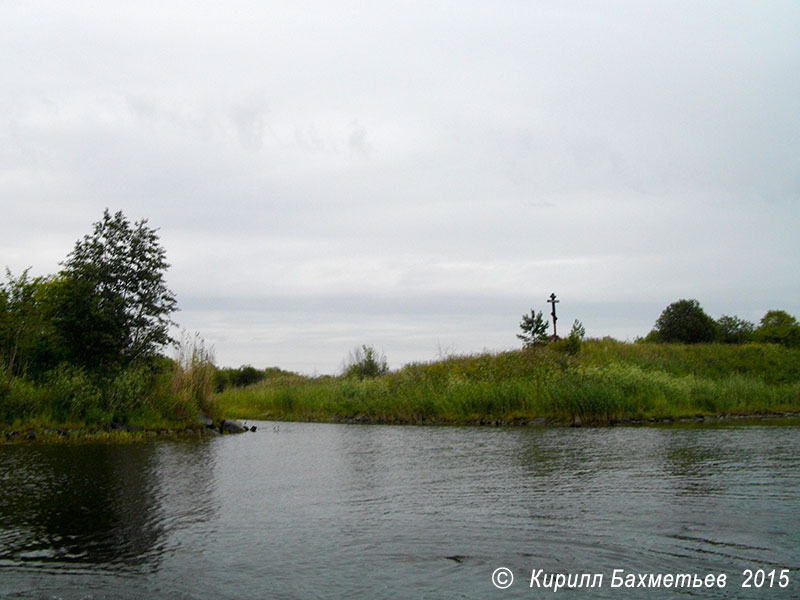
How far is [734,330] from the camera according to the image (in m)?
61.0

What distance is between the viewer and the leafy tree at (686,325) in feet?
170

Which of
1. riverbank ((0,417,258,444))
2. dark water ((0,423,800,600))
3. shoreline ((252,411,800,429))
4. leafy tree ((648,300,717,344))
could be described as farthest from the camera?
leafy tree ((648,300,717,344))

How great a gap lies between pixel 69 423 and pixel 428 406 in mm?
15258

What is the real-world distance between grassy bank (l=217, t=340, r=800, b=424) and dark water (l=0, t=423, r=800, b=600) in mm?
10150

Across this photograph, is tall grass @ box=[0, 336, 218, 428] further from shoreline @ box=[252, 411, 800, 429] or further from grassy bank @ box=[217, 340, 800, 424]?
shoreline @ box=[252, 411, 800, 429]

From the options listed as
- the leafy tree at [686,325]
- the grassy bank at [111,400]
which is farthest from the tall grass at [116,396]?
the leafy tree at [686,325]

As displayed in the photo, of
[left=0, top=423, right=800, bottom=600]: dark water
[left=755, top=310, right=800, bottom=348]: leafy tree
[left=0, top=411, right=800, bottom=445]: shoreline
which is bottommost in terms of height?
[left=0, top=423, right=800, bottom=600]: dark water

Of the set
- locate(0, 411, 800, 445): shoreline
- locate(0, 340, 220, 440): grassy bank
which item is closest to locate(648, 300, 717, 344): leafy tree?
locate(0, 411, 800, 445): shoreline

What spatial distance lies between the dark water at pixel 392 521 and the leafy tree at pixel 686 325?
122 ft

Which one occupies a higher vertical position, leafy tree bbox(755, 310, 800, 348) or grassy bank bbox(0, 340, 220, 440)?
leafy tree bbox(755, 310, 800, 348)

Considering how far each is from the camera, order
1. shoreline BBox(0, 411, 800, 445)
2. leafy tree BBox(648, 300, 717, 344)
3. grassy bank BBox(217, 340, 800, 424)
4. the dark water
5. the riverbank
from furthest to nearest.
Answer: leafy tree BBox(648, 300, 717, 344) < grassy bank BBox(217, 340, 800, 424) < shoreline BBox(0, 411, 800, 445) < the riverbank < the dark water

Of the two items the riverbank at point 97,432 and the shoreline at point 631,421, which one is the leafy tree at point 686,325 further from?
the riverbank at point 97,432

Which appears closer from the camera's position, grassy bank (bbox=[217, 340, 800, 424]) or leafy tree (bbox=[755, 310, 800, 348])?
grassy bank (bbox=[217, 340, 800, 424])

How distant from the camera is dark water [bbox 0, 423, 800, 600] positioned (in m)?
6.96
